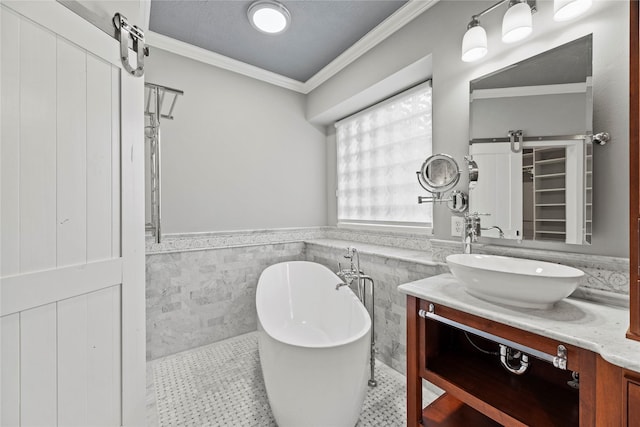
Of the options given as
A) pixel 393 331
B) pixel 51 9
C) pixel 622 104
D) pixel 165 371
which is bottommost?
pixel 165 371

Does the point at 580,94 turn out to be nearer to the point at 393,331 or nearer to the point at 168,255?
the point at 393,331

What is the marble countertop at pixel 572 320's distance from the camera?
0.75 m

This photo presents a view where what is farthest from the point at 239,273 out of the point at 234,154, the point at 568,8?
the point at 568,8

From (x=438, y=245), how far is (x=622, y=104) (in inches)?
41.5

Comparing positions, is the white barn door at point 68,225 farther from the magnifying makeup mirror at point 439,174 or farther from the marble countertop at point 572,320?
the magnifying makeup mirror at point 439,174

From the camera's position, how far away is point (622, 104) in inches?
43.5

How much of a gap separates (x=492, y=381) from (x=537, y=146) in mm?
1160

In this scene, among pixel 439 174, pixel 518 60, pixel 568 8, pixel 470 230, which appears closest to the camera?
pixel 568 8

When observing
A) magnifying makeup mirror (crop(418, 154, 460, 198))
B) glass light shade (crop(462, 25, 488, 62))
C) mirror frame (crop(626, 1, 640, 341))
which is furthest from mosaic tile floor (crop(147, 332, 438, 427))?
glass light shade (crop(462, 25, 488, 62))

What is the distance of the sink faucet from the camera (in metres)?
1.55

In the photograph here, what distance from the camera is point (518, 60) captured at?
142cm

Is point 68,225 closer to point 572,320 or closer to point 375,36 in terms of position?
point 572,320

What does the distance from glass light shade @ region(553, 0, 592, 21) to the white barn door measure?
6.13 feet

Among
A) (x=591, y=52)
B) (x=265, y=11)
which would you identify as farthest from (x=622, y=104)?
(x=265, y=11)
